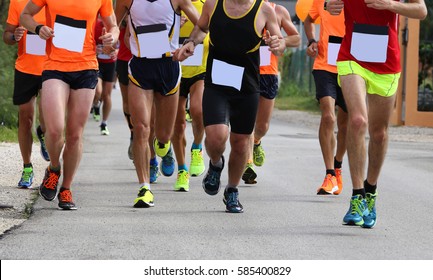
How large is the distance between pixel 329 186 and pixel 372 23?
123 inches

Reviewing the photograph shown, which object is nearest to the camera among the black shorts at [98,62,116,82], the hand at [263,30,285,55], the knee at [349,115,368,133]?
the knee at [349,115,368,133]

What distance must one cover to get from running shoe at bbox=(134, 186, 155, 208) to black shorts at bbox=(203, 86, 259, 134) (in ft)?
3.23

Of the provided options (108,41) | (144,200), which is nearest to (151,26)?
(108,41)

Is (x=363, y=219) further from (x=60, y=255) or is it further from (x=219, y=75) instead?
(x=60, y=255)

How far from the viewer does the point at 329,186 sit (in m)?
12.7

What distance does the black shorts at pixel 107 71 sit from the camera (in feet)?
68.4

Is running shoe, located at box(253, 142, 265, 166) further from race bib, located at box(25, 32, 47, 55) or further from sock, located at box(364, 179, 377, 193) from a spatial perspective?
sock, located at box(364, 179, 377, 193)

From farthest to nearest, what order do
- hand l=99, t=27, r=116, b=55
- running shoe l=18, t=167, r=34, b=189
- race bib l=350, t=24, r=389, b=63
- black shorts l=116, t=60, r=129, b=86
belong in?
1. black shorts l=116, t=60, r=129, b=86
2. running shoe l=18, t=167, r=34, b=189
3. hand l=99, t=27, r=116, b=55
4. race bib l=350, t=24, r=389, b=63

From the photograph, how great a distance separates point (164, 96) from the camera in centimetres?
1177

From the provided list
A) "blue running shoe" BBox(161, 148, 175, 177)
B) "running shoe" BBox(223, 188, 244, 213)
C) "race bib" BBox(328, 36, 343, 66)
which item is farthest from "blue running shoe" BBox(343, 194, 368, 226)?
"blue running shoe" BBox(161, 148, 175, 177)

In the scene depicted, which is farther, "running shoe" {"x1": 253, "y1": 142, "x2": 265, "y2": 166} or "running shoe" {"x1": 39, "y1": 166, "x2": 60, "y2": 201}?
"running shoe" {"x1": 253, "y1": 142, "x2": 265, "y2": 166}

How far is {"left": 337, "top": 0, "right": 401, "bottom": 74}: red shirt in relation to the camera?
984cm

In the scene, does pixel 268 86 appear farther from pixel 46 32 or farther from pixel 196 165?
pixel 46 32
